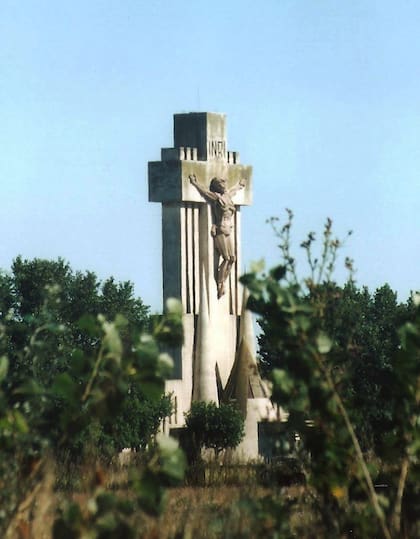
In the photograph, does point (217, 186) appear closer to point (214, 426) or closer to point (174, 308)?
point (214, 426)

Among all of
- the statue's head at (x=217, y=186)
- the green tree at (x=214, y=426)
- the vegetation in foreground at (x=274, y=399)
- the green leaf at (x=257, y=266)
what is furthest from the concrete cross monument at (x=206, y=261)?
the green leaf at (x=257, y=266)

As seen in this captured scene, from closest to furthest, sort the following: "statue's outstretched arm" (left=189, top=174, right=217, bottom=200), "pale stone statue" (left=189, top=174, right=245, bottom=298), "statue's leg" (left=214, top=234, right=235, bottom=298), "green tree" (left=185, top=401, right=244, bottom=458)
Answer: "green tree" (left=185, top=401, right=244, bottom=458) < "statue's outstretched arm" (left=189, top=174, right=217, bottom=200) < "pale stone statue" (left=189, top=174, right=245, bottom=298) < "statue's leg" (left=214, top=234, right=235, bottom=298)

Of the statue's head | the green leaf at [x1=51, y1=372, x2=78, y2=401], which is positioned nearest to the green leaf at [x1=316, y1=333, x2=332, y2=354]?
the green leaf at [x1=51, y1=372, x2=78, y2=401]

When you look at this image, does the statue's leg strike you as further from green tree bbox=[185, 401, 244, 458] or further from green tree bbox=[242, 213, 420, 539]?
green tree bbox=[242, 213, 420, 539]

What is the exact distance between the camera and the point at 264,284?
29.4ft

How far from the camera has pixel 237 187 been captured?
112 feet

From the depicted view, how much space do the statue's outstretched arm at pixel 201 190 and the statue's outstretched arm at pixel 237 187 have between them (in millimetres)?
615

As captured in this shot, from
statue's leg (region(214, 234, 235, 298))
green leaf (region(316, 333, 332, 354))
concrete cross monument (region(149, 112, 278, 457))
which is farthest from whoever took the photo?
statue's leg (region(214, 234, 235, 298))

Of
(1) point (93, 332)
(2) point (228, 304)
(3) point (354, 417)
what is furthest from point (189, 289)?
(1) point (93, 332)

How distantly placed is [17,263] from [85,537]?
4807 centimetres

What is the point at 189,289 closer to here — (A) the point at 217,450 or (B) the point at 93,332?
(A) the point at 217,450

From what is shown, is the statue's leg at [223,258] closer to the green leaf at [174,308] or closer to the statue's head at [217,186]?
the statue's head at [217,186]

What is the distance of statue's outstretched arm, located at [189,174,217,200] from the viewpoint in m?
32.9

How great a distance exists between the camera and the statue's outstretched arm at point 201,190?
108 ft
